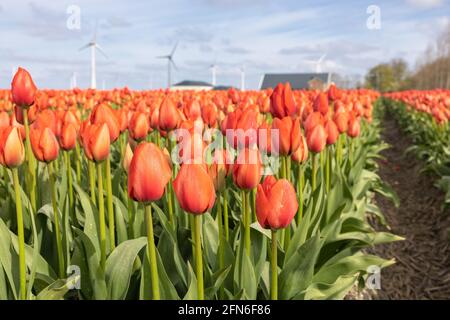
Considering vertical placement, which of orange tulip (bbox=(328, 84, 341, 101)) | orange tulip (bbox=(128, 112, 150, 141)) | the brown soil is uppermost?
orange tulip (bbox=(328, 84, 341, 101))

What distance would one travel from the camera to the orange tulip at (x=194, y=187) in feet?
4.71

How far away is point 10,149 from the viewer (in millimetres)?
1879

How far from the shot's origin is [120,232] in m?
2.36

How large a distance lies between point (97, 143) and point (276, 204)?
29.9 inches

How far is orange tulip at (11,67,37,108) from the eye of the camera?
7.73ft

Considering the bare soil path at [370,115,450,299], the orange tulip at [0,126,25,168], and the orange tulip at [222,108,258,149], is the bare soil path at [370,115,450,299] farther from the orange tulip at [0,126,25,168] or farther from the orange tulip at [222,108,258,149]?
the orange tulip at [0,126,25,168]

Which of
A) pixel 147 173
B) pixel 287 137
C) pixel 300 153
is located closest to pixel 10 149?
pixel 147 173

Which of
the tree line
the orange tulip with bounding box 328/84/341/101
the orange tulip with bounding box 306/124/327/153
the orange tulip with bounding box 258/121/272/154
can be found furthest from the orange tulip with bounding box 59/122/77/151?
the tree line

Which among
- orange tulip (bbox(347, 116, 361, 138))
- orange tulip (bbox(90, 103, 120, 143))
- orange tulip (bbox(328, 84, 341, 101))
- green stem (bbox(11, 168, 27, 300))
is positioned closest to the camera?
green stem (bbox(11, 168, 27, 300))

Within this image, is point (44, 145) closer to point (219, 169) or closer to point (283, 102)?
point (219, 169)

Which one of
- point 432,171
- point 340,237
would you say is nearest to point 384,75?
point 432,171

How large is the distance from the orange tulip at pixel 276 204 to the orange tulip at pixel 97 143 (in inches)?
26.6

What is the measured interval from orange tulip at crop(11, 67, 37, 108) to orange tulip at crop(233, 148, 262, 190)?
48.0 inches
